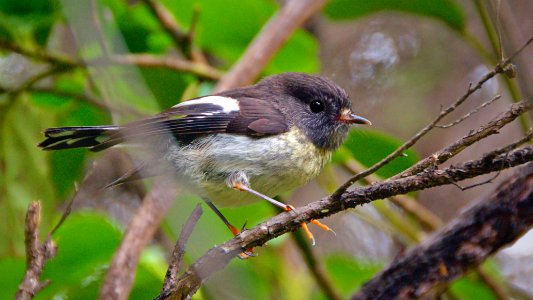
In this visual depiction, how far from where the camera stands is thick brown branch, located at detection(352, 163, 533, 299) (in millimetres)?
2826

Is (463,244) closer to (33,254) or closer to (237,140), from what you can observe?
(237,140)

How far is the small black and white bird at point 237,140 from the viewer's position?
2.91 m

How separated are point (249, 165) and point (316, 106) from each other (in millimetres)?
586

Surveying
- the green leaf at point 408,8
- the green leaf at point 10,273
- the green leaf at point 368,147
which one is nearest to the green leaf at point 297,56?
the green leaf at point 408,8

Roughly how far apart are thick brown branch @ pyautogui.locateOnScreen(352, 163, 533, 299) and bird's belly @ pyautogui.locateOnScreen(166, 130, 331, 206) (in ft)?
1.73

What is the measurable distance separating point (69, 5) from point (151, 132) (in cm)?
80

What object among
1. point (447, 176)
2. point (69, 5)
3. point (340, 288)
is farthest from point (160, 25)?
point (447, 176)

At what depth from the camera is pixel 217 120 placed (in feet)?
10.1

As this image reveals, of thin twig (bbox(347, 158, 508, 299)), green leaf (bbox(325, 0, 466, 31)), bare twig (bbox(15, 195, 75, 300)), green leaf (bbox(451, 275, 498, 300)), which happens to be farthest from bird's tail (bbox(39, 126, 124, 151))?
green leaf (bbox(451, 275, 498, 300))

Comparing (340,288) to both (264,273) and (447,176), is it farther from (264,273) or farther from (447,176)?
(447,176)

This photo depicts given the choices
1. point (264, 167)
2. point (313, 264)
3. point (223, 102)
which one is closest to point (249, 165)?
point (264, 167)

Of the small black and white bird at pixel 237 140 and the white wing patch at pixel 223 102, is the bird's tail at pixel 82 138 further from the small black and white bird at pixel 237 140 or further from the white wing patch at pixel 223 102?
the white wing patch at pixel 223 102

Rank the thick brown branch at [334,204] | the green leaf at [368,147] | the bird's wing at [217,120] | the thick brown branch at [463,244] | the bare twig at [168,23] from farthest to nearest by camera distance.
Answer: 1. the bare twig at [168,23]
2. the green leaf at [368,147]
3. the bird's wing at [217,120]
4. the thick brown branch at [463,244]
5. the thick brown branch at [334,204]

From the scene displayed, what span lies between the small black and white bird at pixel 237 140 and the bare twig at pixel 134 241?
185 mm
